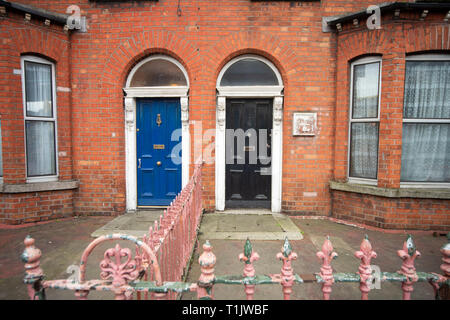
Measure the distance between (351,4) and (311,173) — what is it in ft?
12.3

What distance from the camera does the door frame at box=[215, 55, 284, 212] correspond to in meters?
5.49

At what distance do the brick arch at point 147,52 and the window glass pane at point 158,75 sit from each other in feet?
0.76

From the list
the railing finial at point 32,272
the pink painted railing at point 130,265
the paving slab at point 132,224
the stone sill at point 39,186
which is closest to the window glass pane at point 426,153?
the pink painted railing at point 130,265

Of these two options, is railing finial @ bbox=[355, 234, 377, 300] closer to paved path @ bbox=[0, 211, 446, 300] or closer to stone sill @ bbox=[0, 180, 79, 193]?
paved path @ bbox=[0, 211, 446, 300]

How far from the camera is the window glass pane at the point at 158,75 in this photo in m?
5.64

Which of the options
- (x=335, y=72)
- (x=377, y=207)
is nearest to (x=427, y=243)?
(x=377, y=207)

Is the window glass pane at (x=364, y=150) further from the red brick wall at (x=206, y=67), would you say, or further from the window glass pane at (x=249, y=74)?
the window glass pane at (x=249, y=74)

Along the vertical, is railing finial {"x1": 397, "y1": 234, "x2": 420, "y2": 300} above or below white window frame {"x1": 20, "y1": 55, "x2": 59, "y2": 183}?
below

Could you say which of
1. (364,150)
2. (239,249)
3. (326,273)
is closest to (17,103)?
(239,249)

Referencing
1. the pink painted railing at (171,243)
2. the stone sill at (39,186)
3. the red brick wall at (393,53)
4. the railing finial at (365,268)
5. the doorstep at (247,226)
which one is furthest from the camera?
the stone sill at (39,186)

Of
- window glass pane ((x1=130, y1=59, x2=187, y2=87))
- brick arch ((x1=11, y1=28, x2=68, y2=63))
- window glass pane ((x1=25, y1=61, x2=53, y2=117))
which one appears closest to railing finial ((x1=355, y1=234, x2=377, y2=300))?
window glass pane ((x1=130, y1=59, x2=187, y2=87))

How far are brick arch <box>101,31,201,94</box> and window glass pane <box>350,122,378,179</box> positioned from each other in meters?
3.72

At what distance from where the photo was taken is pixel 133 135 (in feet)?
18.6

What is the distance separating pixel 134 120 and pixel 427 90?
6155mm
